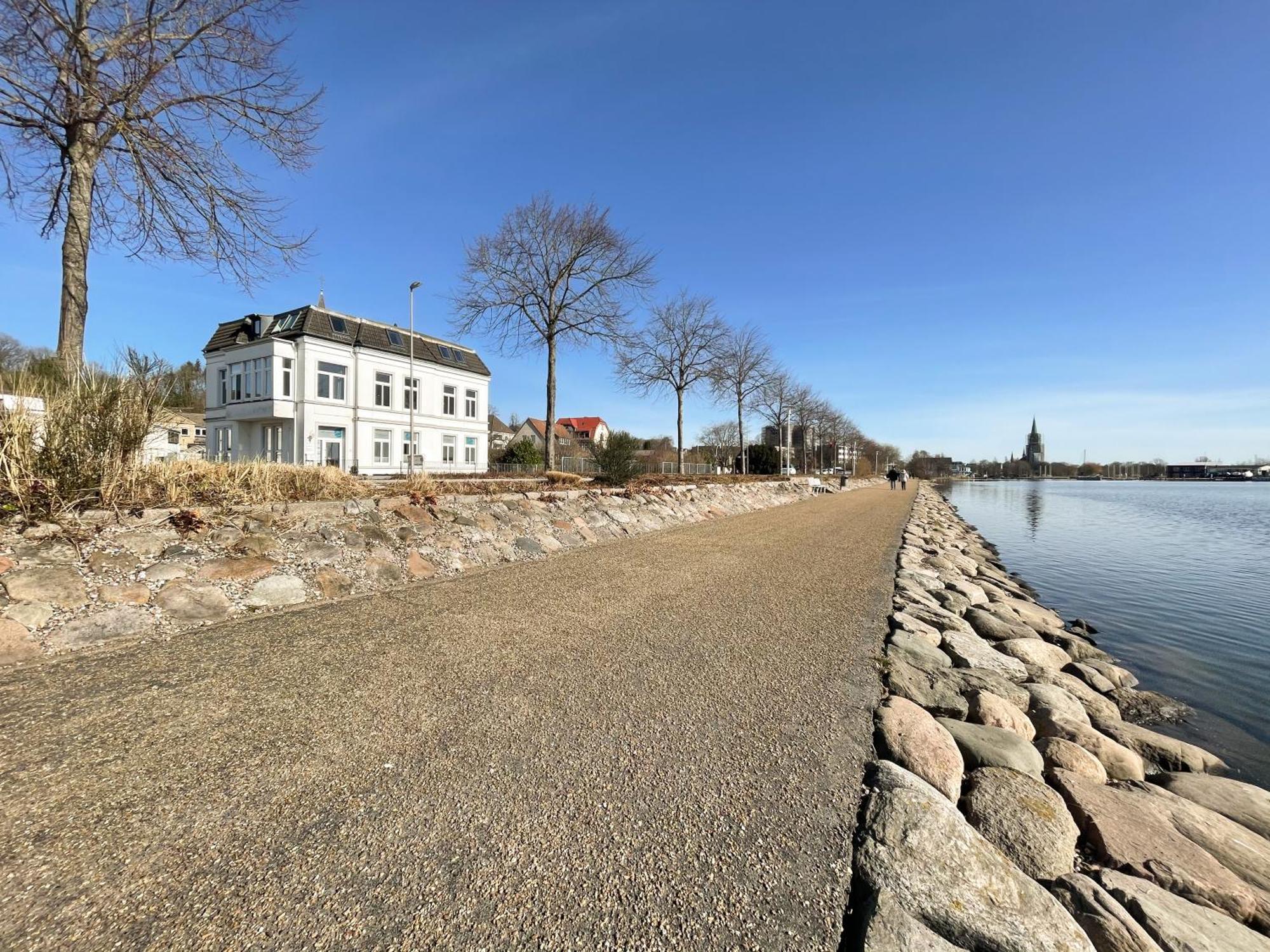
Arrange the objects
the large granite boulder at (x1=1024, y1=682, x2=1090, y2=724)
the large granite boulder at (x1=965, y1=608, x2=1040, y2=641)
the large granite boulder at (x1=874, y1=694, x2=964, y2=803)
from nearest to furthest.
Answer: the large granite boulder at (x1=874, y1=694, x2=964, y2=803)
the large granite boulder at (x1=1024, y1=682, x2=1090, y2=724)
the large granite boulder at (x1=965, y1=608, x2=1040, y2=641)

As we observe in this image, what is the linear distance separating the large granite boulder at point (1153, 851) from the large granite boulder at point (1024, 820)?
107mm

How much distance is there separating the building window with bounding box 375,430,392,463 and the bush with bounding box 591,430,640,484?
19.5 meters

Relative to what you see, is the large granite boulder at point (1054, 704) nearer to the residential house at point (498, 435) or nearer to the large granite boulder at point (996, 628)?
the large granite boulder at point (996, 628)

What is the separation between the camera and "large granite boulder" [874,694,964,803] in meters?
2.48

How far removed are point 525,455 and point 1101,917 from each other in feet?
142

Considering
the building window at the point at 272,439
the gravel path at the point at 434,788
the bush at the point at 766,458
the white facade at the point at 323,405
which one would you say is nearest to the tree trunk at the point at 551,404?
the gravel path at the point at 434,788

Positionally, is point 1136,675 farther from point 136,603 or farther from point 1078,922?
point 136,603

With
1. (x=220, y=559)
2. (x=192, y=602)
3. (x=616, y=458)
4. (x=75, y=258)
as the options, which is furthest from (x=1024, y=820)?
(x=616, y=458)

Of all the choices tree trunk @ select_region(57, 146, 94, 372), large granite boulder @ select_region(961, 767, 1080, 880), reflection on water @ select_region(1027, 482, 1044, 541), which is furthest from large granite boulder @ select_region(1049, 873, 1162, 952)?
reflection on water @ select_region(1027, 482, 1044, 541)

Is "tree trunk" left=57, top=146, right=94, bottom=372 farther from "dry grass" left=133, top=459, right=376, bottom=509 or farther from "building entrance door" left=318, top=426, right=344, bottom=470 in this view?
"building entrance door" left=318, top=426, right=344, bottom=470

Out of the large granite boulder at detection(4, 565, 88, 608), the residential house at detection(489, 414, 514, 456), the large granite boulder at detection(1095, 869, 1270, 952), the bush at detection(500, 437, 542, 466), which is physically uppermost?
the residential house at detection(489, 414, 514, 456)

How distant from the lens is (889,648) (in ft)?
13.4

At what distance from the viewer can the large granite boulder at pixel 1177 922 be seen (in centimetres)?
175

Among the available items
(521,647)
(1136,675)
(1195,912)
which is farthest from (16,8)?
(1136,675)
